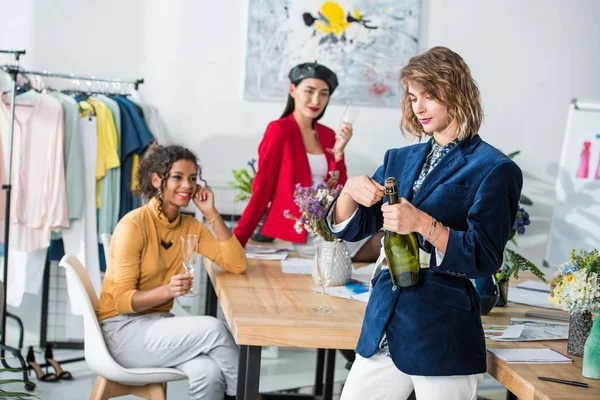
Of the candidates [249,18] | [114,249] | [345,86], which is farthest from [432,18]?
[114,249]

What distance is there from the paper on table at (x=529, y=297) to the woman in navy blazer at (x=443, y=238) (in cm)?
103

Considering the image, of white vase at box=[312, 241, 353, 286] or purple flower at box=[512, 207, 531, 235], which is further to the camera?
white vase at box=[312, 241, 353, 286]

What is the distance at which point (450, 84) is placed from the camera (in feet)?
5.75

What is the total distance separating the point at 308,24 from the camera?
465 cm

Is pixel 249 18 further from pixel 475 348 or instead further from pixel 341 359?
pixel 475 348

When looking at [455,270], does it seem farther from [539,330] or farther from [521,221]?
[521,221]

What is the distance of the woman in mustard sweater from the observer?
2.73 m

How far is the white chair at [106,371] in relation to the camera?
8.69ft

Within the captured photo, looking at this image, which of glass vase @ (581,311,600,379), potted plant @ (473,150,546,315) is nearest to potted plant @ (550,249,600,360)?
glass vase @ (581,311,600,379)

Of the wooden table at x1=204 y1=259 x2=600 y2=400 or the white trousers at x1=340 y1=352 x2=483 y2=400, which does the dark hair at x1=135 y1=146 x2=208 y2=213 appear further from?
the white trousers at x1=340 y1=352 x2=483 y2=400

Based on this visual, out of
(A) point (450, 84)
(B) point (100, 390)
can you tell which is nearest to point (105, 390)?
(B) point (100, 390)

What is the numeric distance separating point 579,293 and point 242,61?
3.04 metres

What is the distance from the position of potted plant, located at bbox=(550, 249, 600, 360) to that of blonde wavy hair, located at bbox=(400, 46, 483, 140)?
0.50 m

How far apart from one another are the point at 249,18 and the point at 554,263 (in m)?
2.31
